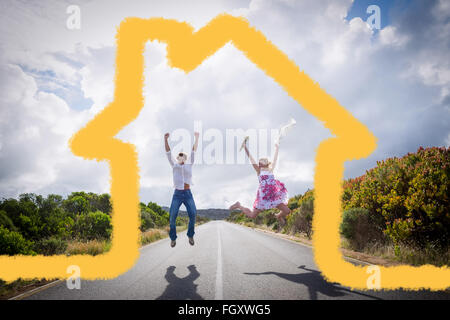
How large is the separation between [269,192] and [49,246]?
9.47 metres

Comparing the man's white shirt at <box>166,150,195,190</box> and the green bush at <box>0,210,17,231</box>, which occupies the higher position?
the man's white shirt at <box>166,150,195,190</box>

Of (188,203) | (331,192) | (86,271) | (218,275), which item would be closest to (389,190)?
(331,192)

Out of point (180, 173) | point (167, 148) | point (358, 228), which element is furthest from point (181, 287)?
point (358, 228)

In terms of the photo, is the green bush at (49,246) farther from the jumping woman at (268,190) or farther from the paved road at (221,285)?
the jumping woman at (268,190)

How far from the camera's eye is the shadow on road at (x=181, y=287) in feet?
16.2

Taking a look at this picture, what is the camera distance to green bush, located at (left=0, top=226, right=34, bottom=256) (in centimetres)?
768

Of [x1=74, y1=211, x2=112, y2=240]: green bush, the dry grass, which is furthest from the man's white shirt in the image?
the dry grass

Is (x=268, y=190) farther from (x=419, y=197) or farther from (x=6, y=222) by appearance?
(x=6, y=222)

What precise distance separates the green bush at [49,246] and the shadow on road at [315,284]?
27.0 ft

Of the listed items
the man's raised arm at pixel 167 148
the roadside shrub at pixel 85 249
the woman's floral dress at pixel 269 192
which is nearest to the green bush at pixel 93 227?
the roadside shrub at pixel 85 249

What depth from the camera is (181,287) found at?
5.68m

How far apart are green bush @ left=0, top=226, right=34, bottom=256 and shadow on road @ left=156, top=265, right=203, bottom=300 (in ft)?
16.5

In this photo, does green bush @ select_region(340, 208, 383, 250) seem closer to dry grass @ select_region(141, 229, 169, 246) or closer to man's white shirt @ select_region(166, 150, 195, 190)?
man's white shirt @ select_region(166, 150, 195, 190)
